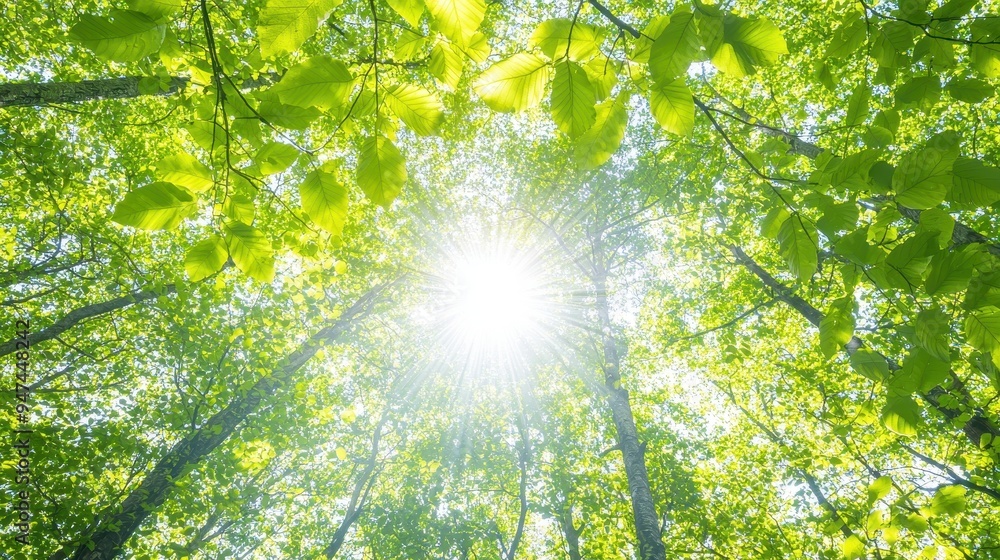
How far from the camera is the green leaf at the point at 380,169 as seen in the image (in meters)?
1.01

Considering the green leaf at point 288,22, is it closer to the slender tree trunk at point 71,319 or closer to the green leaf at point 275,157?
the green leaf at point 275,157

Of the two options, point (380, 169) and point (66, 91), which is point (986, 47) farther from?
point (66, 91)

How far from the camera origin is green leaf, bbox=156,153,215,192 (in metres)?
1.14

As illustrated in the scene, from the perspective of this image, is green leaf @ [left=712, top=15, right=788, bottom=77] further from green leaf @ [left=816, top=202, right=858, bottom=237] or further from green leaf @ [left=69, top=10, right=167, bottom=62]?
green leaf @ [left=69, top=10, right=167, bottom=62]

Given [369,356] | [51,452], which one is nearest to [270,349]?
[51,452]

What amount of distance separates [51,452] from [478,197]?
30.9 ft

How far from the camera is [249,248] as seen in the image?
1221 millimetres

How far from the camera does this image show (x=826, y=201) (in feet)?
4.48

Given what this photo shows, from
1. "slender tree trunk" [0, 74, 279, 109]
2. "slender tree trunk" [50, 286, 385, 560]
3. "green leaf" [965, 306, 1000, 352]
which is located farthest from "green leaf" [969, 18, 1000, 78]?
"slender tree trunk" [50, 286, 385, 560]

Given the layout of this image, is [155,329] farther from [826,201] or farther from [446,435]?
[826,201]

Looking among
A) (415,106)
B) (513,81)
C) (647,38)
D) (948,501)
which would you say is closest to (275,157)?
(415,106)

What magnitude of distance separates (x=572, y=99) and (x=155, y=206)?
104cm

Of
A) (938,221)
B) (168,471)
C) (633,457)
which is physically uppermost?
(633,457)

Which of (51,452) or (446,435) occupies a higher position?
(446,435)
